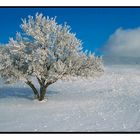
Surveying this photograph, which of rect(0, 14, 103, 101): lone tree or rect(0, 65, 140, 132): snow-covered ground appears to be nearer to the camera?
rect(0, 65, 140, 132): snow-covered ground

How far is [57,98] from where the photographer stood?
40.6m

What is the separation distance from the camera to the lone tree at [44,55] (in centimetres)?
3722

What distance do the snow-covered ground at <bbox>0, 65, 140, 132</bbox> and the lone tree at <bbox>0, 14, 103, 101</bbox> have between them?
2641 millimetres

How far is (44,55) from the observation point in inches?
1464

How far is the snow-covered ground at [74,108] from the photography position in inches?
1042

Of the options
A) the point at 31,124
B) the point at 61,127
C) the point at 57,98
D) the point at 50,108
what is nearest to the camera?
the point at 61,127

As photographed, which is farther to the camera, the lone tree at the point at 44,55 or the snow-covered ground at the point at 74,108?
the lone tree at the point at 44,55

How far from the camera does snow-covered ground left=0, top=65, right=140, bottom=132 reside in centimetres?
2647

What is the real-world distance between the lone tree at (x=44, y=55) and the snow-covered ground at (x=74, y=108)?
2.64m

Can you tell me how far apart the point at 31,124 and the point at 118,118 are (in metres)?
6.07

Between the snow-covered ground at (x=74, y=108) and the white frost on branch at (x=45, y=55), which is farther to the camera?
the white frost on branch at (x=45, y=55)
